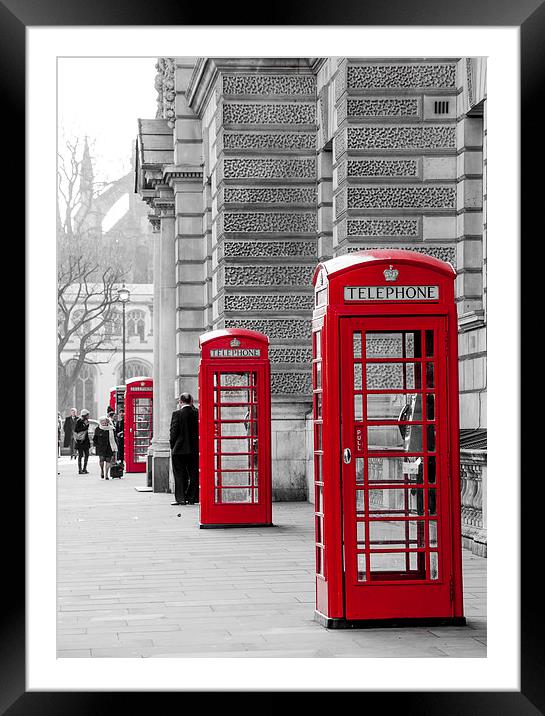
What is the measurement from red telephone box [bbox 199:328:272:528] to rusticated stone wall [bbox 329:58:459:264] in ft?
7.60

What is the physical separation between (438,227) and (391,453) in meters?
8.16

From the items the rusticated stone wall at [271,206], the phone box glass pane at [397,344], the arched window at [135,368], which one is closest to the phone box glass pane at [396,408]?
the phone box glass pane at [397,344]

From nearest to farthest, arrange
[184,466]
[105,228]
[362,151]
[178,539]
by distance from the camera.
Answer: [178,539]
[362,151]
[184,466]
[105,228]

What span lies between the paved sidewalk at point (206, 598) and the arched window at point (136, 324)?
64008 millimetres

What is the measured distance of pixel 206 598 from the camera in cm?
955

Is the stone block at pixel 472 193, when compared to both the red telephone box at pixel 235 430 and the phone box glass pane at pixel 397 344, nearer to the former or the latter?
the red telephone box at pixel 235 430

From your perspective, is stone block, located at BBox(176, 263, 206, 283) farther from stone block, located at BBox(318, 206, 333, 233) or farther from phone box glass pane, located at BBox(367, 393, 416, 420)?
phone box glass pane, located at BBox(367, 393, 416, 420)

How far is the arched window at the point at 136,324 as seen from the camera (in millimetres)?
80000

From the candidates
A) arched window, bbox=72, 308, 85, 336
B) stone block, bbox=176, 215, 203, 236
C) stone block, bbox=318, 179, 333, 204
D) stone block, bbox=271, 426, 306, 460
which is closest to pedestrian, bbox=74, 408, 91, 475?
stone block, bbox=176, 215, 203, 236

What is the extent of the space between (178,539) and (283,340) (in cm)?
565

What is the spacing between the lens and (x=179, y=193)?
23844mm
